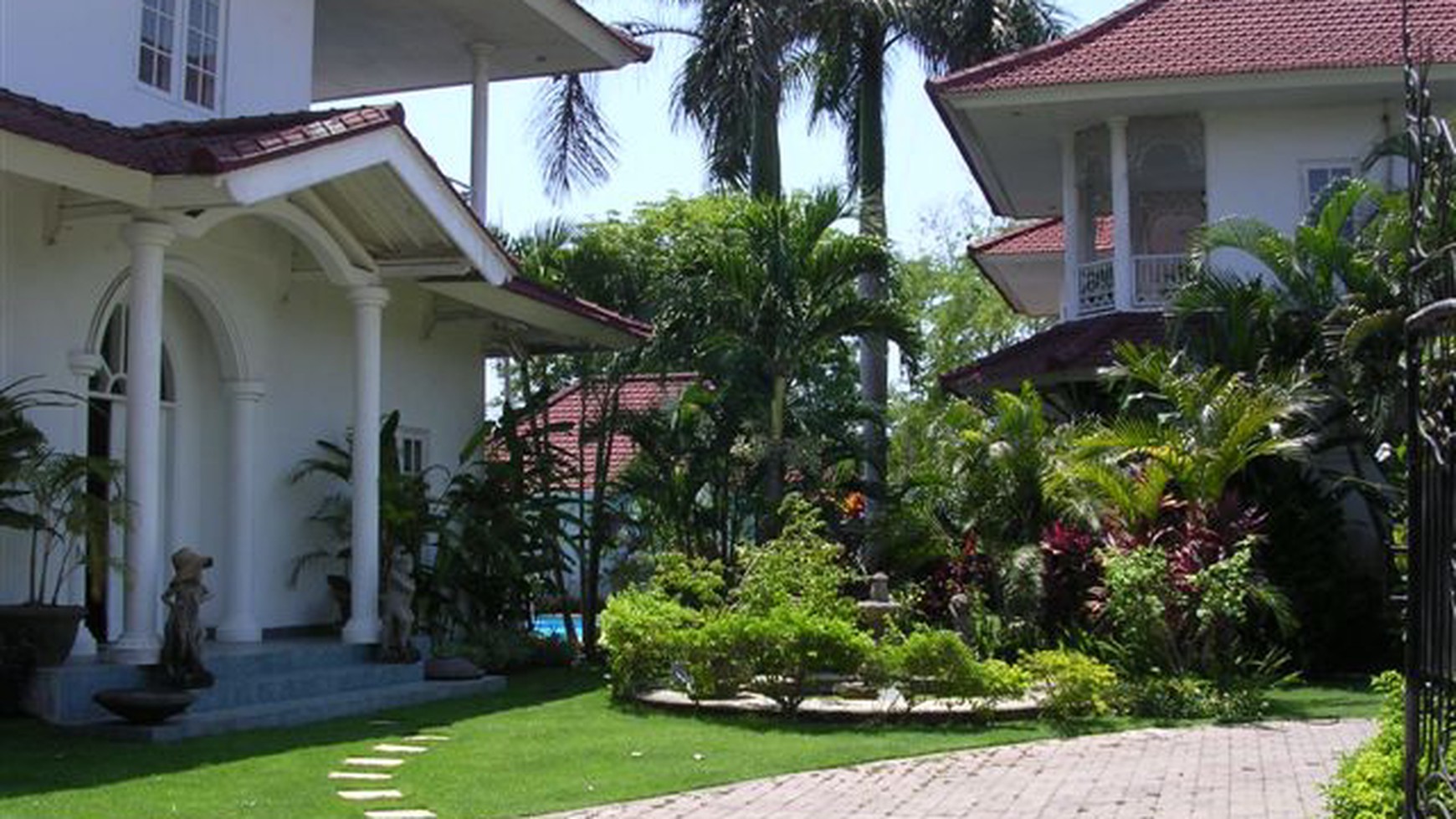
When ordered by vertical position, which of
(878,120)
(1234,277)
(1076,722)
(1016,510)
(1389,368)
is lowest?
(1076,722)

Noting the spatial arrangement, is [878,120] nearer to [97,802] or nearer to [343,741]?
[343,741]

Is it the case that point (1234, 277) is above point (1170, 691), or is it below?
above

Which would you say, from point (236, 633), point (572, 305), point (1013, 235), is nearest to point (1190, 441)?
point (572, 305)

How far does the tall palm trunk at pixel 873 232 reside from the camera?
20.1 m

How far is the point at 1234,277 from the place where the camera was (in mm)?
19141

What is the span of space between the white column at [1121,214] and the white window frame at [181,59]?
11126mm

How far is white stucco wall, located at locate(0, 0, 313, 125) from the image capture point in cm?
1423

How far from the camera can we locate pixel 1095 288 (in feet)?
75.2

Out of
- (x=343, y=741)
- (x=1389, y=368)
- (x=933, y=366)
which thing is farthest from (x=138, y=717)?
(x=933, y=366)

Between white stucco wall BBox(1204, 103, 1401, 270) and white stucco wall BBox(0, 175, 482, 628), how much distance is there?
10.3 metres

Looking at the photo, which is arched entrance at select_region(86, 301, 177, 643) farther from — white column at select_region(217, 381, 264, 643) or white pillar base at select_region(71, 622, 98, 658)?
white column at select_region(217, 381, 264, 643)

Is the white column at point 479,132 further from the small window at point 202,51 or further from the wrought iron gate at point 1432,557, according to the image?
the wrought iron gate at point 1432,557

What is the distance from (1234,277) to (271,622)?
11001 millimetres

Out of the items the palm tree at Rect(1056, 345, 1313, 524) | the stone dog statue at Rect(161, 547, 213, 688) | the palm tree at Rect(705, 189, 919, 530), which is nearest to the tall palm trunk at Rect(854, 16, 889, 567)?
the palm tree at Rect(705, 189, 919, 530)
